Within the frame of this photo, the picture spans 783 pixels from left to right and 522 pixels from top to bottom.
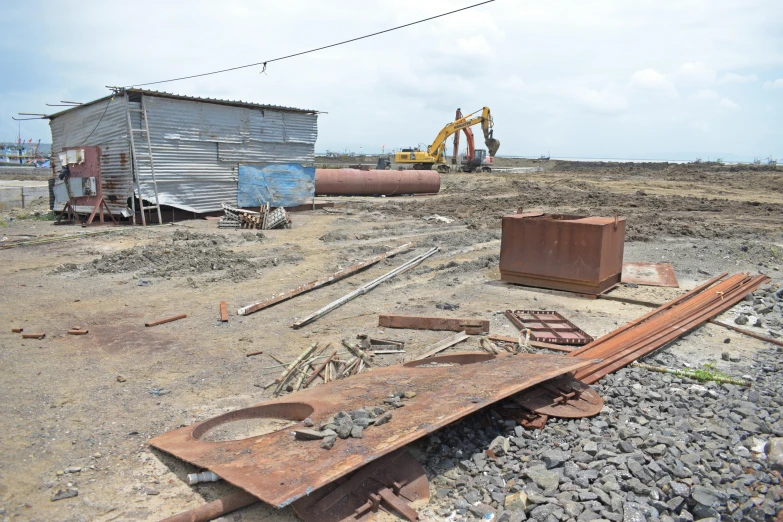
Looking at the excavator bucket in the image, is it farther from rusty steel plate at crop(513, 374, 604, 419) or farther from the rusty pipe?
the rusty pipe

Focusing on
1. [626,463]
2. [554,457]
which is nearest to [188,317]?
[554,457]

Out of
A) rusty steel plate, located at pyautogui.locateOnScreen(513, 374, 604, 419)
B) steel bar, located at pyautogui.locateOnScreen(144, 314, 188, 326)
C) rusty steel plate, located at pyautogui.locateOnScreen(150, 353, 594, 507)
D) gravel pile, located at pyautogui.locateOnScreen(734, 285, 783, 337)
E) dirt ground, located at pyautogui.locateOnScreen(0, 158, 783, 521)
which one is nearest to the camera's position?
rusty steel plate, located at pyautogui.locateOnScreen(150, 353, 594, 507)

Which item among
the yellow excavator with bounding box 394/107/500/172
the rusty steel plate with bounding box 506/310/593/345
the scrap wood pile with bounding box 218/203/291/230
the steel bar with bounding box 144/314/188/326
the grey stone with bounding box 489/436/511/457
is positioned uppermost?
the yellow excavator with bounding box 394/107/500/172

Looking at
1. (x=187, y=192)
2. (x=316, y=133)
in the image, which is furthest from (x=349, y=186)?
(x=187, y=192)

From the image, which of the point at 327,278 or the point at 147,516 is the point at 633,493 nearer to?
the point at 147,516

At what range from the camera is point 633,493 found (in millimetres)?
3547

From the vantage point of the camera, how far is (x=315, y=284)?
9938 mm

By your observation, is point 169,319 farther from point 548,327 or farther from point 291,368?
point 548,327

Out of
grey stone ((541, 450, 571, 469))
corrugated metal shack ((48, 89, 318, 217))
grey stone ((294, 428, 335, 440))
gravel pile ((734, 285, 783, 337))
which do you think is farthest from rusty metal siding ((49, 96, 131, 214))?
grey stone ((541, 450, 571, 469))

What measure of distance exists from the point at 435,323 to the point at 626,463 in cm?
376

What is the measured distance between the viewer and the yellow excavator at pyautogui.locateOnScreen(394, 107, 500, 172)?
36.8 meters

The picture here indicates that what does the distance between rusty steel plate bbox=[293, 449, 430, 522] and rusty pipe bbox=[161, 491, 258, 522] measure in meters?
0.37

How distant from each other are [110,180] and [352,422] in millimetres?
17429

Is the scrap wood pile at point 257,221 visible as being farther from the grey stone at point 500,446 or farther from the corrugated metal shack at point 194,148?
the grey stone at point 500,446
